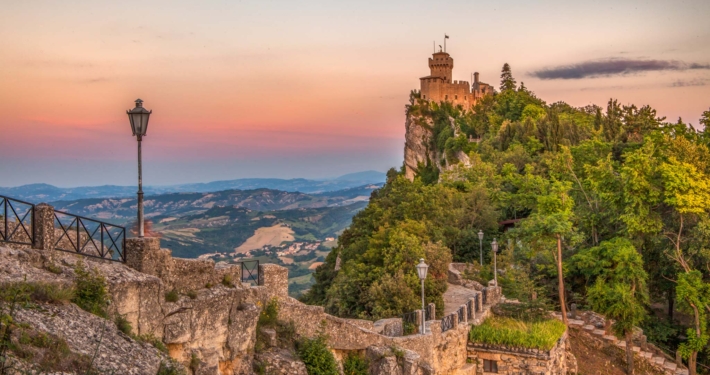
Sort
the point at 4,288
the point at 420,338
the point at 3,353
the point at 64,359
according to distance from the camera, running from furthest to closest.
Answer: the point at 420,338, the point at 4,288, the point at 64,359, the point at 3,353

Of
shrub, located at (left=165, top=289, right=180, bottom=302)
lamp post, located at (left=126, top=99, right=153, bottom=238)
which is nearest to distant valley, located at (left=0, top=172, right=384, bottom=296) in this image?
shrub, located at (left=165, top=289, right=180, bottom=302)

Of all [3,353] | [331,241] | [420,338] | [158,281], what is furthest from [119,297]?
[331,241]

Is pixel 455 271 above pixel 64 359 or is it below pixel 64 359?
below

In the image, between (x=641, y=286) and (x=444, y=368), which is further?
(x=641, y=286)

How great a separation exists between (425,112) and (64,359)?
9376 centimetres

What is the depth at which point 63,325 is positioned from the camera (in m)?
8.72

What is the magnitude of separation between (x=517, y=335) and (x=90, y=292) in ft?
49.8

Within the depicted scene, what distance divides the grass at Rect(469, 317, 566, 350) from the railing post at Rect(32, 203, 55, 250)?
14346 mm

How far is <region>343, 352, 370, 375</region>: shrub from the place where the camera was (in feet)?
50.0

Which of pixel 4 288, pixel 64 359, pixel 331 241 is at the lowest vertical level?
pixel 331 241

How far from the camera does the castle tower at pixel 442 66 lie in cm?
10969

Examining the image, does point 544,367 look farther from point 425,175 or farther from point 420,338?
point 425,175

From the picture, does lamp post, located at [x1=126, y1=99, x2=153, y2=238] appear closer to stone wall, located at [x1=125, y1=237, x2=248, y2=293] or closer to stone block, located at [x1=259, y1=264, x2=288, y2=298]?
stone wall, located at [x1=125, y1=237, x2=248, y2=293]

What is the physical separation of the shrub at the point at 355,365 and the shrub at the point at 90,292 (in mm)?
6711
